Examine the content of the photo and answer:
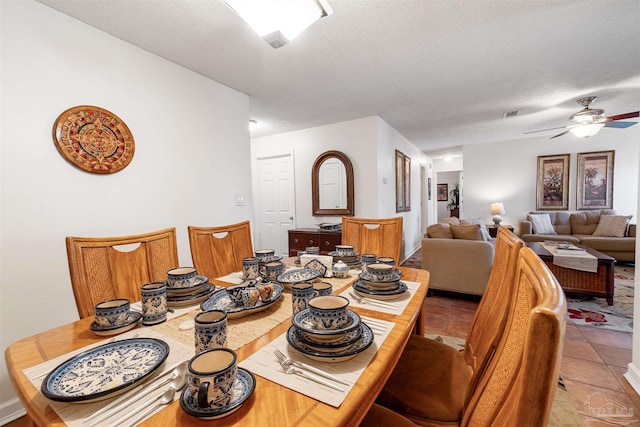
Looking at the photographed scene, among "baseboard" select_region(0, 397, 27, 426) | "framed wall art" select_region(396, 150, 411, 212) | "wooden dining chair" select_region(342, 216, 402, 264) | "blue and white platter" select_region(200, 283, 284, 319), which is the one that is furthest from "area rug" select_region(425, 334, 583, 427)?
"framed wall art" select_region(396, 150, 411, 212)

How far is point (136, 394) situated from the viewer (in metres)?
0.54

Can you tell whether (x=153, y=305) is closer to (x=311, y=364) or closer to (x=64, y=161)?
(x=311, y=364)

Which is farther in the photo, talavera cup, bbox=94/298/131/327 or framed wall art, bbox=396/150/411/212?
framed wall art, bbox=396/150/411/212

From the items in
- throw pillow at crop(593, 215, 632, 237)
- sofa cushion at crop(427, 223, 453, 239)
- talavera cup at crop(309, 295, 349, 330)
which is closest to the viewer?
talavera cup at crop(309, 295, 349, 330)

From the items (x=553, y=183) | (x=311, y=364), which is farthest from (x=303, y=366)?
(x=553, y=183)

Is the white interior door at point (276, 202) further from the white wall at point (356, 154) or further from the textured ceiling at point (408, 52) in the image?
the textured ceiling at point (408, 52)

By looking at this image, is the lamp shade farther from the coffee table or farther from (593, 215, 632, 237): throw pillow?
the coffee table

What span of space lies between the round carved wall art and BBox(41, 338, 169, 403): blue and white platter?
62.6 inches

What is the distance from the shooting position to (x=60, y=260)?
1.63m

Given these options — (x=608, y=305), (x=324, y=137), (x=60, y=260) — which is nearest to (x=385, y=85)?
(x=324, y=137)

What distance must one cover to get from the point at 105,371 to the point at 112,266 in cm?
72

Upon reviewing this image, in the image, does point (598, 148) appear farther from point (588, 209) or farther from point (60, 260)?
point (60, 260)

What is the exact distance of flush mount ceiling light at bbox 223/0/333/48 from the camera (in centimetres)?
131

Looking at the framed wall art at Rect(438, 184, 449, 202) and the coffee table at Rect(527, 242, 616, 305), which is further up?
the framed wall art at Rect(438, 184, 449, 202)
